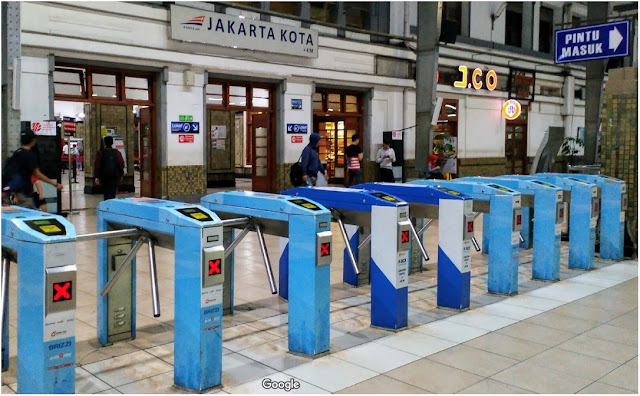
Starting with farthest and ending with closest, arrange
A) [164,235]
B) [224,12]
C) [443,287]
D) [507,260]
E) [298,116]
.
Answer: [298,116], [224,12], [507,260], [443,287], [164,235]

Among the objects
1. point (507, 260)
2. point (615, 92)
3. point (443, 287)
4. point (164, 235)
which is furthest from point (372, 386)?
point (615, 92)

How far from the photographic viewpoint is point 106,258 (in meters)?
4.15

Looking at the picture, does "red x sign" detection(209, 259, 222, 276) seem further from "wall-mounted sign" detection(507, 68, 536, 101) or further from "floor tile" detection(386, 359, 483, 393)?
"wall-mounted sign" detection(507, 68, 536, 101)

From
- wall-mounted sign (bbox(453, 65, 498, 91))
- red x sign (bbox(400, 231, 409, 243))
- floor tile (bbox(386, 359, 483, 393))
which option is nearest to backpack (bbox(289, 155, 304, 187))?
red x sign (bbox(400, 231, 409, 243))

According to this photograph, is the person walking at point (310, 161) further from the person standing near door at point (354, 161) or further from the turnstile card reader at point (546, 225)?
the turnstile card reader at point (546, 225)

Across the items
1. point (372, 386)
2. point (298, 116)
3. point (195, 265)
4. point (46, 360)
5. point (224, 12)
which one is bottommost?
point (372, 386)

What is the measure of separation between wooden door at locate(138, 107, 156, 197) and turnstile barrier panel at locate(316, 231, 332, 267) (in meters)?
8.25

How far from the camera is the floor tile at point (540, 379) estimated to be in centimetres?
346

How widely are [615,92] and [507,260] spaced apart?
3.36 metres

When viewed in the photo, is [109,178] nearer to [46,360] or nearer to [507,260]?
[507,260]

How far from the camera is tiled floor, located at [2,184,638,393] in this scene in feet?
11.6

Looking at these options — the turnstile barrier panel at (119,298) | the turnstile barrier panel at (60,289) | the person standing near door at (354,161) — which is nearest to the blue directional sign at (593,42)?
the person standing near door at (354,161)

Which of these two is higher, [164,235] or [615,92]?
Result: [615,92]

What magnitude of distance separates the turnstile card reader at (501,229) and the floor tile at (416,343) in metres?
1.50
